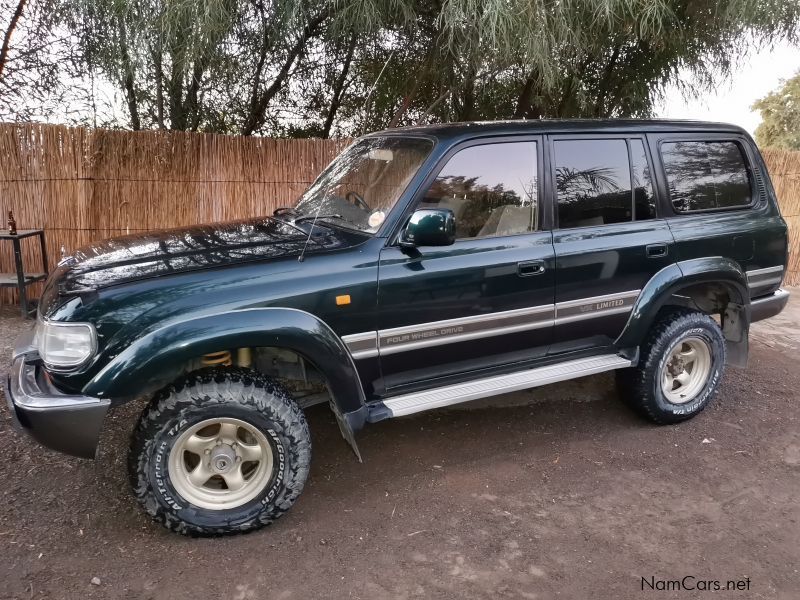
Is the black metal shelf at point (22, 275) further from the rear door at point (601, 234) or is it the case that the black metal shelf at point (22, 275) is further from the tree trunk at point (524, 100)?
the tree trunk at point (524, 100)

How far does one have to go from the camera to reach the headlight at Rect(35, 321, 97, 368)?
8.84 ft

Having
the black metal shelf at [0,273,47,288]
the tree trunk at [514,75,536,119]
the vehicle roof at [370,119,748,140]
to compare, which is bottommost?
the black metal shelf at [0,273,47,288]

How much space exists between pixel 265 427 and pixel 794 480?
10.1 ft

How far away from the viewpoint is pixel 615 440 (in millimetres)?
4133

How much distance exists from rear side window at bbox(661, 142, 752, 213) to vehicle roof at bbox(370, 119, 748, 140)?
0.12 meters

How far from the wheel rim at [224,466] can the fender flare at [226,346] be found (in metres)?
0.38

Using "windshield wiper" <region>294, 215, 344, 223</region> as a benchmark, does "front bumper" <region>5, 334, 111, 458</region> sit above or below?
below

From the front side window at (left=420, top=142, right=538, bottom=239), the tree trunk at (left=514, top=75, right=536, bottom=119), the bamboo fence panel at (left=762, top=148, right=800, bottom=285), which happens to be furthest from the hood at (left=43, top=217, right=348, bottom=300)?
the bamboo fence panel at (left=762, top=148, right=800, bottom=285)

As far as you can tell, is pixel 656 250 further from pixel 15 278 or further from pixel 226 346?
pixel 15 278

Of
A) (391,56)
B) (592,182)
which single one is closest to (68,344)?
(592,182)

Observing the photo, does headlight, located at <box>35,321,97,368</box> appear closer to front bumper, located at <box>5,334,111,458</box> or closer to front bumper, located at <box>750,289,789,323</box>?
front bumper, located at <box>5,334,111,458</box>

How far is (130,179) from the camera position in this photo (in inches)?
255

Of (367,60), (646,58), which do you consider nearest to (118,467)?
(367,60)

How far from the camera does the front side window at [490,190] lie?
3.43 metres
